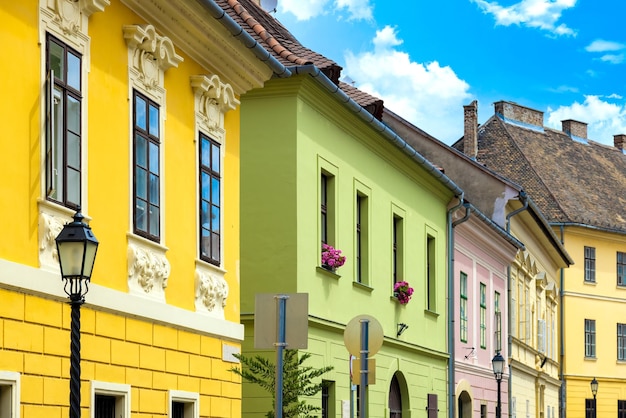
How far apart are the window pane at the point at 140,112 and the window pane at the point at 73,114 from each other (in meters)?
1.55

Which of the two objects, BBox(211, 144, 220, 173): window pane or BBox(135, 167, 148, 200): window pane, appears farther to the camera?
BBox(211, 144, 220, 173): window pane

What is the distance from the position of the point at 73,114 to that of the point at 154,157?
2178mm

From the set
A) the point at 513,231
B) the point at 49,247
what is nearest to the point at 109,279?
the point at 49,247

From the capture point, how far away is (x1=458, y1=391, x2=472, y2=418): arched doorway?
1244 inches

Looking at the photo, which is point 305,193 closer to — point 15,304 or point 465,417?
point 15,304

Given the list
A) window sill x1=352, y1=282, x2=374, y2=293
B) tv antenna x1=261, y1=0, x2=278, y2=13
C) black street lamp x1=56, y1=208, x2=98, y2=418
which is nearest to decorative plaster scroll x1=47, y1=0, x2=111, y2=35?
black street lamp x1=56, y1=208, x2=98, y2=418

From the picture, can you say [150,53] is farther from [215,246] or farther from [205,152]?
[215,246]

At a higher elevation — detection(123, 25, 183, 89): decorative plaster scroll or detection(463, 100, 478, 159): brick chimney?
detection(463, 100, 478, 159): brick chimney

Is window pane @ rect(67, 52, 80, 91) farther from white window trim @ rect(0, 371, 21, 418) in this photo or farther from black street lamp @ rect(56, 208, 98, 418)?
white window trim @ rect(0, 371, 21, 418)

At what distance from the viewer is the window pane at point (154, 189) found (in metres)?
14.3

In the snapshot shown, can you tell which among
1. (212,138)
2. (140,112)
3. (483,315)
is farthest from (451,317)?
(140,112)

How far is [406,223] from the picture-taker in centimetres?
2611

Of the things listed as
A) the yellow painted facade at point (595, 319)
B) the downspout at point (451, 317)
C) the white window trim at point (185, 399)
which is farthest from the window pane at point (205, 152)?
the yellow painted facade at point (595, 319)

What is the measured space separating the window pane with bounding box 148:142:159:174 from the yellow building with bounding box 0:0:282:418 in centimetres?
2
